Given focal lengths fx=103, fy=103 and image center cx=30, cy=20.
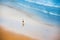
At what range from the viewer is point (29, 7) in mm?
1444

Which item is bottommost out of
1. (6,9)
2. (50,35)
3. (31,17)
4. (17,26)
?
(50,35)

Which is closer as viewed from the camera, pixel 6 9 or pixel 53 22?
pixel 53 22

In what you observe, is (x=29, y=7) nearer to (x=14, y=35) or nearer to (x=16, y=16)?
(x=16, y=16)

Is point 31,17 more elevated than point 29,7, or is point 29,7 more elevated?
point 29,7

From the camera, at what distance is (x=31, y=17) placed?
145 cm

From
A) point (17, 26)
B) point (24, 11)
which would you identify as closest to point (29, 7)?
point (24, 11)

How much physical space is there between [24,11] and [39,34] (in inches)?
15.1

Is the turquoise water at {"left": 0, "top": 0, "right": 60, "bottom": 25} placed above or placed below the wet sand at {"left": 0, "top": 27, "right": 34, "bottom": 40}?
above

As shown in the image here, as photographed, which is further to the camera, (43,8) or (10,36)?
(10,36)

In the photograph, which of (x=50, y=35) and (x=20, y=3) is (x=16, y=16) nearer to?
(x=20, y=3)

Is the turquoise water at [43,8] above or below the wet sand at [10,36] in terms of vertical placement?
above

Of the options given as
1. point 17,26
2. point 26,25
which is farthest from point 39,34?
point 17,26

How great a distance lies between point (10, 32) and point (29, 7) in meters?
0.46

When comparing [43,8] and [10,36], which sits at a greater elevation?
[43,8]
